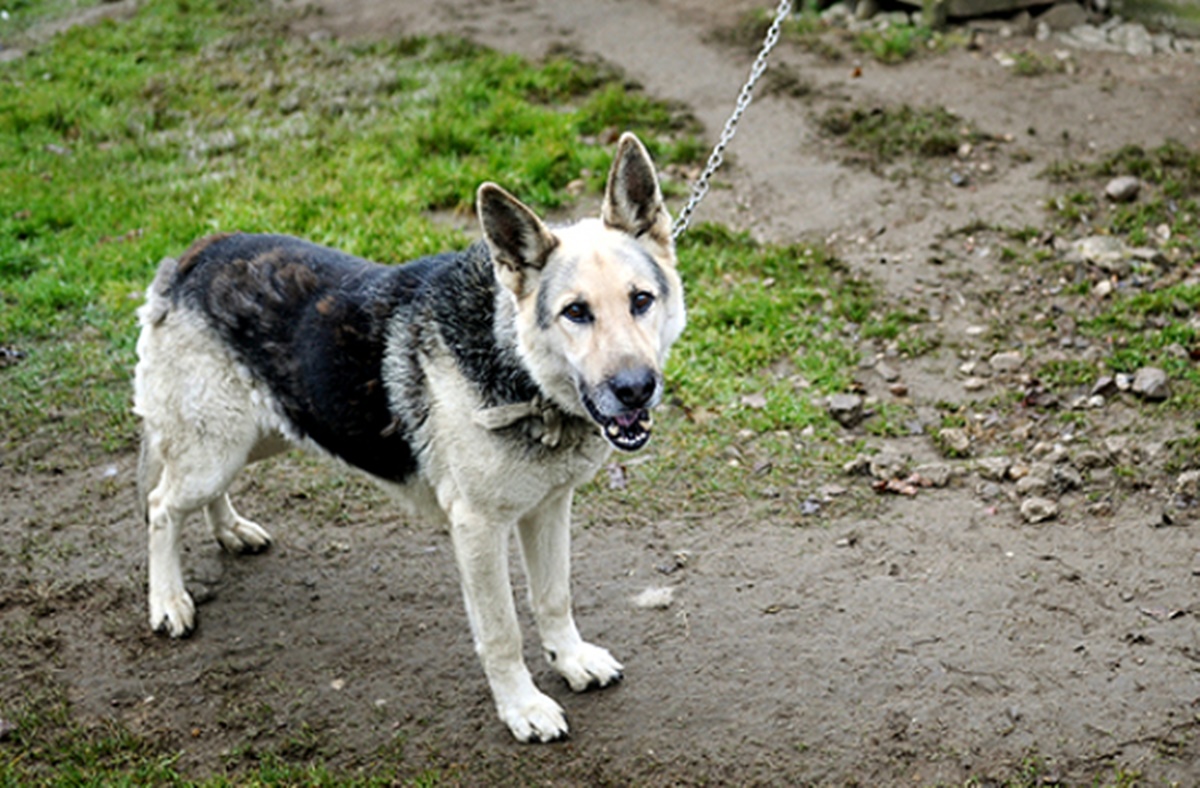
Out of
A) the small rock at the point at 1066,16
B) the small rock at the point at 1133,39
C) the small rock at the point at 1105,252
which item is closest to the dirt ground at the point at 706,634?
the small rock at the point at 1105,252

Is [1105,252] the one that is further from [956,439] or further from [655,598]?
[655,598]

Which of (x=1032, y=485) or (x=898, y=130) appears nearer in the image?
(x=1032, y=485)

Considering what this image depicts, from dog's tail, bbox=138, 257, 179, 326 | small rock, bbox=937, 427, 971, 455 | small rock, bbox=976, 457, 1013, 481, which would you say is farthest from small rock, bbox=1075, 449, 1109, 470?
dog's tail, bbox=138, 257, 179, 326

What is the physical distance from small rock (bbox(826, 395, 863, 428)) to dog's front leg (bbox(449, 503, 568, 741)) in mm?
2627

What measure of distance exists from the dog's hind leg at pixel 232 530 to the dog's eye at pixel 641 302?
255 cm

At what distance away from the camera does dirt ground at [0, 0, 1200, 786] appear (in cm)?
404

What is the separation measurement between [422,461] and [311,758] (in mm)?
1175

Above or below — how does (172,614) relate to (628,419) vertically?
below

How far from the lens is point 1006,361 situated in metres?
6.45

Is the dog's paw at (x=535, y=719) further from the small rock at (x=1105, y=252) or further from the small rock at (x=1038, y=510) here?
the small rock at (x=1105, y=252)

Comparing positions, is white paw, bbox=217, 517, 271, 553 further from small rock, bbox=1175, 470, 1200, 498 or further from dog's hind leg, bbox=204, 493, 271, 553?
small rock, bbox=1175, 470, 1200, 498

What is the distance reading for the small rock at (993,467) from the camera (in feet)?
18.3

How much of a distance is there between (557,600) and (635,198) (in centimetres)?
160

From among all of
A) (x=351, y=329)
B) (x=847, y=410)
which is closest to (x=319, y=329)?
(x=351, y=329)
